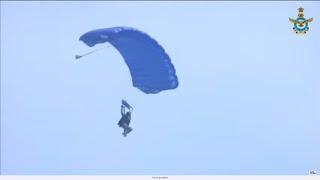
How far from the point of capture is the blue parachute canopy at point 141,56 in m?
25.1

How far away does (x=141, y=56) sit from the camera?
27.1m

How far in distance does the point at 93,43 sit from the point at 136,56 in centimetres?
263

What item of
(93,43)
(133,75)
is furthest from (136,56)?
(93,43)

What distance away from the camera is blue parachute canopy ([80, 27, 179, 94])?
25.1 metres

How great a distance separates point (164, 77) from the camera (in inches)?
1050

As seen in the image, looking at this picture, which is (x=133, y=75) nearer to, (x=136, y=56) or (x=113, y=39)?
(x=136, y=56)
